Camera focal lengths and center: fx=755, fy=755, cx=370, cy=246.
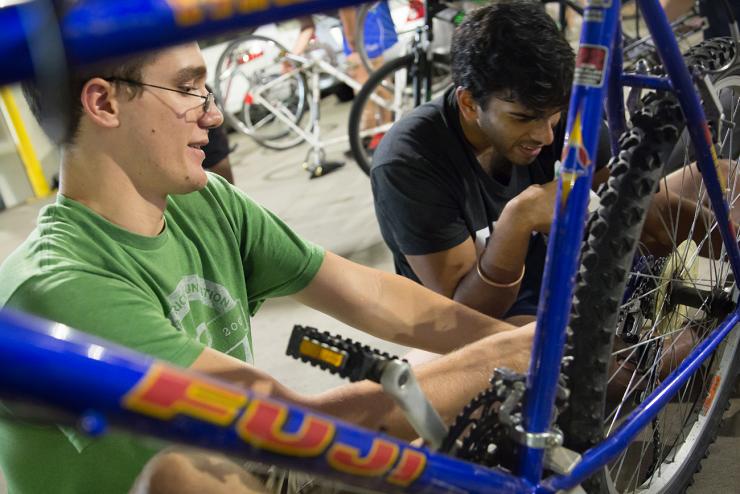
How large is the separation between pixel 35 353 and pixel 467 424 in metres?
0.50

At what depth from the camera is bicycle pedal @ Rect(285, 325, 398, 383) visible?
688 millimetres

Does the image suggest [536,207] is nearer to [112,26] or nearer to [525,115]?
[525,115]

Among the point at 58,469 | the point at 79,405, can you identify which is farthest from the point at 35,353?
the point at 58,469

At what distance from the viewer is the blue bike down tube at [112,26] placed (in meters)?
0.41

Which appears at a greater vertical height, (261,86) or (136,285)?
→ (136,285)

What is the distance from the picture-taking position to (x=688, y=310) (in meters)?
1.28

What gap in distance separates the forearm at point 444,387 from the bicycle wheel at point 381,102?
89.2 inches

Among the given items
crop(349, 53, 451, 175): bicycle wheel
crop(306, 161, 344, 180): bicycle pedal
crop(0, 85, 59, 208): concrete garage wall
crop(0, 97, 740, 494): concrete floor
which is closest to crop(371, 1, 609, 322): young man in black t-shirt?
crop(0, 97, 740, 494): concrete floor

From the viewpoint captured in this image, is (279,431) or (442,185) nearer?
(279,431)

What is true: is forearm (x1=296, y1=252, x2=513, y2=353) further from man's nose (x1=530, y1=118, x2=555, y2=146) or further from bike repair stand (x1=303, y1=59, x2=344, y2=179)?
bike repair stand (x1=303, y1=59, x2=344, y2=179)

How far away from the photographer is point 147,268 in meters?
0.89

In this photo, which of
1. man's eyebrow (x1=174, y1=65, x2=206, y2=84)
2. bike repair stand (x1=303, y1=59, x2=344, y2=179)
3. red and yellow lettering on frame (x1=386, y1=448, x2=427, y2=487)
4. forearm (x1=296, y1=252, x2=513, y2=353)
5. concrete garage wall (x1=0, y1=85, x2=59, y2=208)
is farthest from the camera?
concrete garage wall (x1=0, y1=85, x2=59, y2=208)

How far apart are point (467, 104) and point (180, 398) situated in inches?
39.7

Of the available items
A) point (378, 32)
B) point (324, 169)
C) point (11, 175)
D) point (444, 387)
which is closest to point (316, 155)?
point (324, 169)
